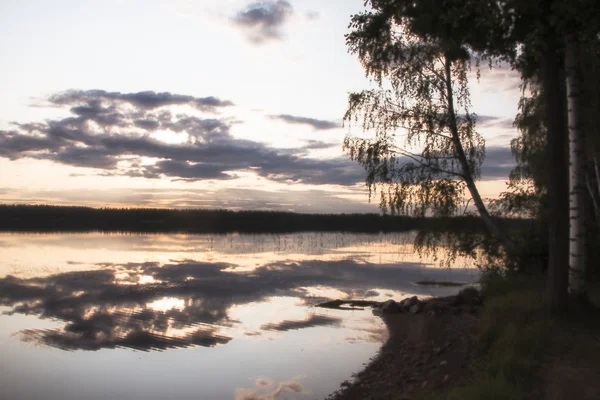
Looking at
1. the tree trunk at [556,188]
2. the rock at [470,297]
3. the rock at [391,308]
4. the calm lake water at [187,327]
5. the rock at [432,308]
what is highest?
the tree trunk at [556,188]

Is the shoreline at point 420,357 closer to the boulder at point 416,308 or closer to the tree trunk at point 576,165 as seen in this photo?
the boulder at point 416,308

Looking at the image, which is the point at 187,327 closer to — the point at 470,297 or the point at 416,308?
the point at 416,308

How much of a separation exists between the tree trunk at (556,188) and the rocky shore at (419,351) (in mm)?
2274

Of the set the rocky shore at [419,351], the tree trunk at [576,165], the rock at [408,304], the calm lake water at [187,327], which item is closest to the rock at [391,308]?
the rocky shore at [419,351]

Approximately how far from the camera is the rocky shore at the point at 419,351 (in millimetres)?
10266

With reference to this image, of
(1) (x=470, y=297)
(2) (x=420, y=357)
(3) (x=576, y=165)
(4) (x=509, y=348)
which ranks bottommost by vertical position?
(2) (x=420, y=357)

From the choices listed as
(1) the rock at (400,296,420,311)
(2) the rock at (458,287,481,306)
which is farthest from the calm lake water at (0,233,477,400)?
(2) the rock at (458,287,481,306)

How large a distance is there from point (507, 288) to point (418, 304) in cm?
303

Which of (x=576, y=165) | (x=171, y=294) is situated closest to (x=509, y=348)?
(x=576, y=165)

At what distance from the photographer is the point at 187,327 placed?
15867 mm

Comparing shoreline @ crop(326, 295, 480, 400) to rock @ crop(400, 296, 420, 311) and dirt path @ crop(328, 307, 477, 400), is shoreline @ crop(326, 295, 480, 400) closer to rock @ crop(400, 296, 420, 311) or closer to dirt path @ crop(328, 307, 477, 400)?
dirt path @ crop(328, 307, 477, 400)

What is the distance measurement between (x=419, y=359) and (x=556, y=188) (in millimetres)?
5077

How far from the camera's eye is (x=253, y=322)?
16.8 metres

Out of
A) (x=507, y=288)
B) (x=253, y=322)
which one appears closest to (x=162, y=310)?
(x=253, y=322)
